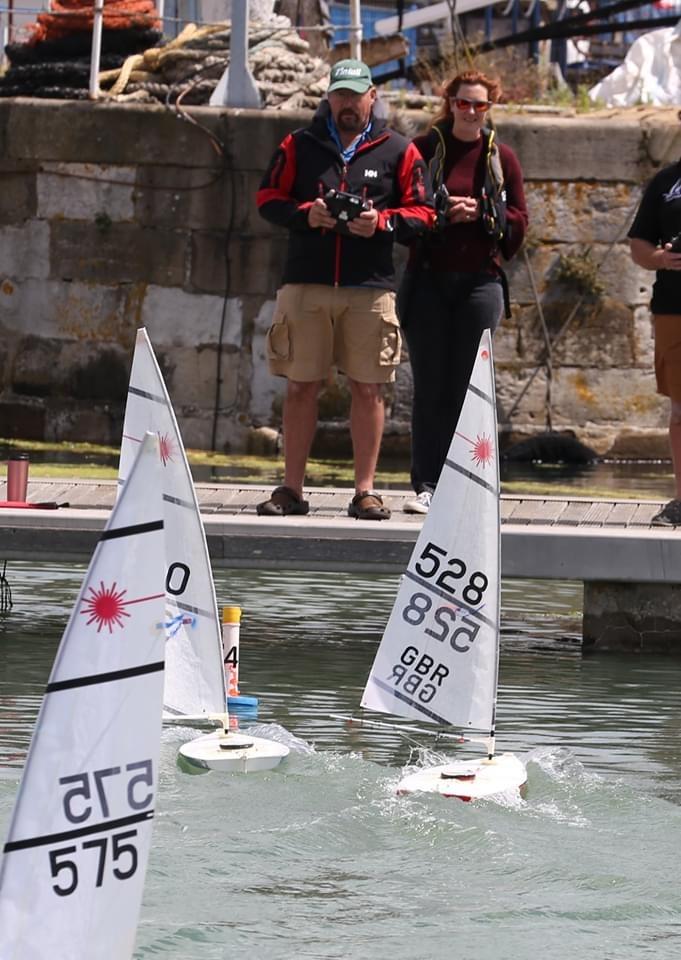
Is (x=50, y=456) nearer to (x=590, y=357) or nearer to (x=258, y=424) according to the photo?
(x=258, y=424)

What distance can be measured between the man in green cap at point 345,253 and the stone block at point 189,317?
7.05 m

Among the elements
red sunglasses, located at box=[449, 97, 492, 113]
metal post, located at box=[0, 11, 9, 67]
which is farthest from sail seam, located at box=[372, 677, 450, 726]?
metal post, located at box=[0, 11, 9, 67]

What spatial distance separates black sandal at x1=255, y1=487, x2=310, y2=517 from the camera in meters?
9.10

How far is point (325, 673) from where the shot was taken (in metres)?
8.40

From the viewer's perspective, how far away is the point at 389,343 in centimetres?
903

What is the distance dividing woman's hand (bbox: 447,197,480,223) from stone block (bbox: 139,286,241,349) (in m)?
7.28

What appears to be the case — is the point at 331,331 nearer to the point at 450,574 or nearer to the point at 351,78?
the point at 351,78

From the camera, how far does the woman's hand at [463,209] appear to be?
8875 millimetres

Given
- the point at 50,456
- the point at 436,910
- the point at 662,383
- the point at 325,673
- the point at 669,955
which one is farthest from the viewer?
the point at 50,456

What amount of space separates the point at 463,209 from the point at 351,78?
701mm

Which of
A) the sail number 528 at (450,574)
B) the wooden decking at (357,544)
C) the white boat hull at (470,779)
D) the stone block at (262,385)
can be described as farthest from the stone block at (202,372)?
the white boat hull at (470,779)

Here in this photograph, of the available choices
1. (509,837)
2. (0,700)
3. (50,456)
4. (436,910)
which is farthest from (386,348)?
(50,456)

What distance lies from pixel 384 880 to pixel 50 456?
9675 millimetres

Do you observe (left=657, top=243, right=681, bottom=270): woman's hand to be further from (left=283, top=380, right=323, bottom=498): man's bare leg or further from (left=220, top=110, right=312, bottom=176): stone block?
Result: (left=220, top=110, right=312, bottom=176): stone block
